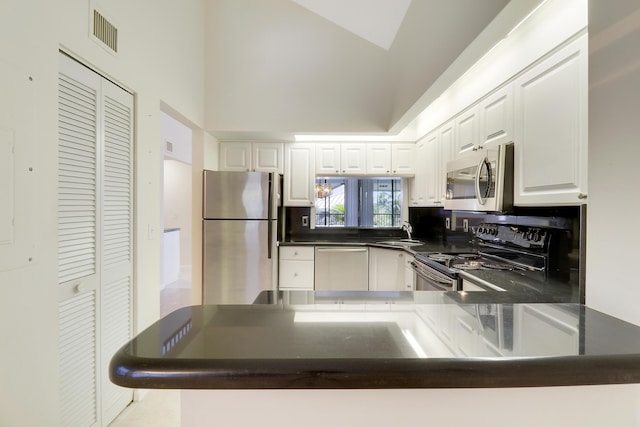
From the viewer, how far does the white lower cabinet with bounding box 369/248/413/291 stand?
10.6 ft

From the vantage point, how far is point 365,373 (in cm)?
51

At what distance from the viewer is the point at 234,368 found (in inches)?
20.3

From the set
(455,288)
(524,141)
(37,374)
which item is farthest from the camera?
(455,288)

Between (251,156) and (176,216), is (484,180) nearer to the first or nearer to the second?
(251,156)

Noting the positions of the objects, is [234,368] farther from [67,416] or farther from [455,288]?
[455,288]

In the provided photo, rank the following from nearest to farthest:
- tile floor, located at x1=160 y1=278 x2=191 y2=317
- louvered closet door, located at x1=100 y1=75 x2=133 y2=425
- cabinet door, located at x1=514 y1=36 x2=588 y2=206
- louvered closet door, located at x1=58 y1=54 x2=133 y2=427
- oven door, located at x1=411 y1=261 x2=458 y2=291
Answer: cabinet door, located at x1=514 y1=36 x2=588 y2=206 → louvered closet door, located at x1=58 y1=54 x2=133 y2=427 → louvered closet door, located at x1=100 y1=75 x2=133 y2=425 → oven door, located at x1=411 y1=261 x2=458 y2=291 → tile floor, located at x1=160 y1=278 x2=191 y2=317

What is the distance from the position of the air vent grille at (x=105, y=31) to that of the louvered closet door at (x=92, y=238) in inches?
8.1

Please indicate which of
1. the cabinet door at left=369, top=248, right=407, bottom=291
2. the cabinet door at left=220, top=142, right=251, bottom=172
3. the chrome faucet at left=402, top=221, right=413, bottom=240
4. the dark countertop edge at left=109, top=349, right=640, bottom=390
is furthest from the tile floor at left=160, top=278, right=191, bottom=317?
the dark countertop edge at left=109, top=349, right=640, bottom=390

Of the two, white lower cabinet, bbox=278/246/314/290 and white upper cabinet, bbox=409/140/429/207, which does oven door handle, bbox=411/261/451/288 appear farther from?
white lower cabinet, bbox=278/246/314/290

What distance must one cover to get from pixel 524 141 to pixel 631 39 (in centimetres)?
102

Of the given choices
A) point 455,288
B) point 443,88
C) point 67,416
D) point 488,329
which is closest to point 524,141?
point 443,88

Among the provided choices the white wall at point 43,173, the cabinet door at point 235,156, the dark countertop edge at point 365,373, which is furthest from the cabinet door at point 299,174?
the dark countertop edge at point 365,373

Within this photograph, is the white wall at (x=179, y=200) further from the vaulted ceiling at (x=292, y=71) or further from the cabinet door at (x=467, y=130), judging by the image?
the cabinet door at (x=467, y=130)

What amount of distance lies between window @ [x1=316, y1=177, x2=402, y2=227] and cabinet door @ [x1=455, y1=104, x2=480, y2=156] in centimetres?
150
